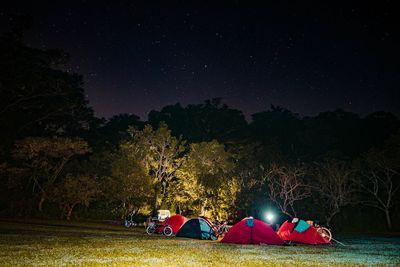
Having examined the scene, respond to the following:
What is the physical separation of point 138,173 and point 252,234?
19726 mm

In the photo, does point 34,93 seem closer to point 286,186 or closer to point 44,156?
point 44,156

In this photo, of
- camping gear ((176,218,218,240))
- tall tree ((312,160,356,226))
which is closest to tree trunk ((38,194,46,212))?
camping gear ((176,218,218,240))

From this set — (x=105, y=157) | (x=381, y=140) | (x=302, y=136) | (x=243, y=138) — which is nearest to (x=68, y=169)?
(x=105, y=157)

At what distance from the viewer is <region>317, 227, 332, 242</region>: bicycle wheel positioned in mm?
19228

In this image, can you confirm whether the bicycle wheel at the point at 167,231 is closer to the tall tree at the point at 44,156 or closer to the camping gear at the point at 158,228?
the camping gear at the point at 158,228

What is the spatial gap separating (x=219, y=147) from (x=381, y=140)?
23.4 m

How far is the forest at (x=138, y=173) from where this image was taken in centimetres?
3186

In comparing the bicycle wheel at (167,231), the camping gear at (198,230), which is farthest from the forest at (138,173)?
the camping gear at (198,230)

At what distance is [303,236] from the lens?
18.6 m

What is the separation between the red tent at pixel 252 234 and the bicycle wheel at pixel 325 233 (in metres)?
2.59

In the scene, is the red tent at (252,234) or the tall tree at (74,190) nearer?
the red tent at (252,234)

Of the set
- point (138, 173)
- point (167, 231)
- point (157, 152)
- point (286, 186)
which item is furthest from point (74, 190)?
point (286, 186)

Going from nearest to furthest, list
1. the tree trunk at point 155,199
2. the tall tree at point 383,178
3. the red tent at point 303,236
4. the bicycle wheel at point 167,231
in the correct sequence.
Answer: the red tent at point 303,236 → the bicycle wheel at point 167,231 → the tall tree at point 383,178 → the tree trunk at point 155,199

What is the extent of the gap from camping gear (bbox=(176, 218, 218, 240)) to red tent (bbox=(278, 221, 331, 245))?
10.9 feet
